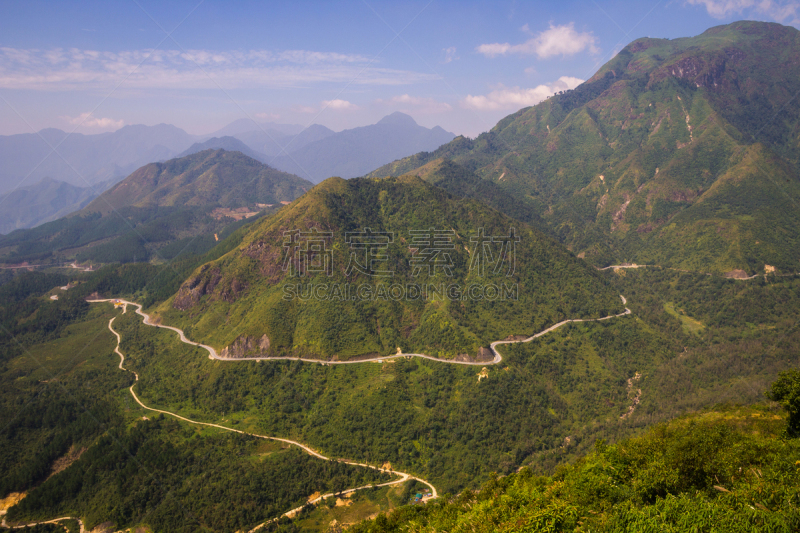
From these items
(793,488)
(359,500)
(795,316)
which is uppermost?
(793,488)

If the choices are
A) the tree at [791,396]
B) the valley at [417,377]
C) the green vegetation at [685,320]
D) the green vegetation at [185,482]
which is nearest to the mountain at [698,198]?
the valley at [417,377]

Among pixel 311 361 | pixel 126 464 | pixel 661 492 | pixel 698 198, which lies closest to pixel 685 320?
pixel 698 198

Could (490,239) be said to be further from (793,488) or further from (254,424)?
(793,488)

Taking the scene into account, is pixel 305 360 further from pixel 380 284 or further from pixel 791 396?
pixel 791 396

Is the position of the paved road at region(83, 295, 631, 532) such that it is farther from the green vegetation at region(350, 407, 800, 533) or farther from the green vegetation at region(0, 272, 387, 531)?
the green vegetation at region(350, 407, 800, 533)

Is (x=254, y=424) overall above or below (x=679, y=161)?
below

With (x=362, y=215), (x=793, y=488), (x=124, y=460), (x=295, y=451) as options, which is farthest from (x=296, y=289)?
(x=793, y=488)
